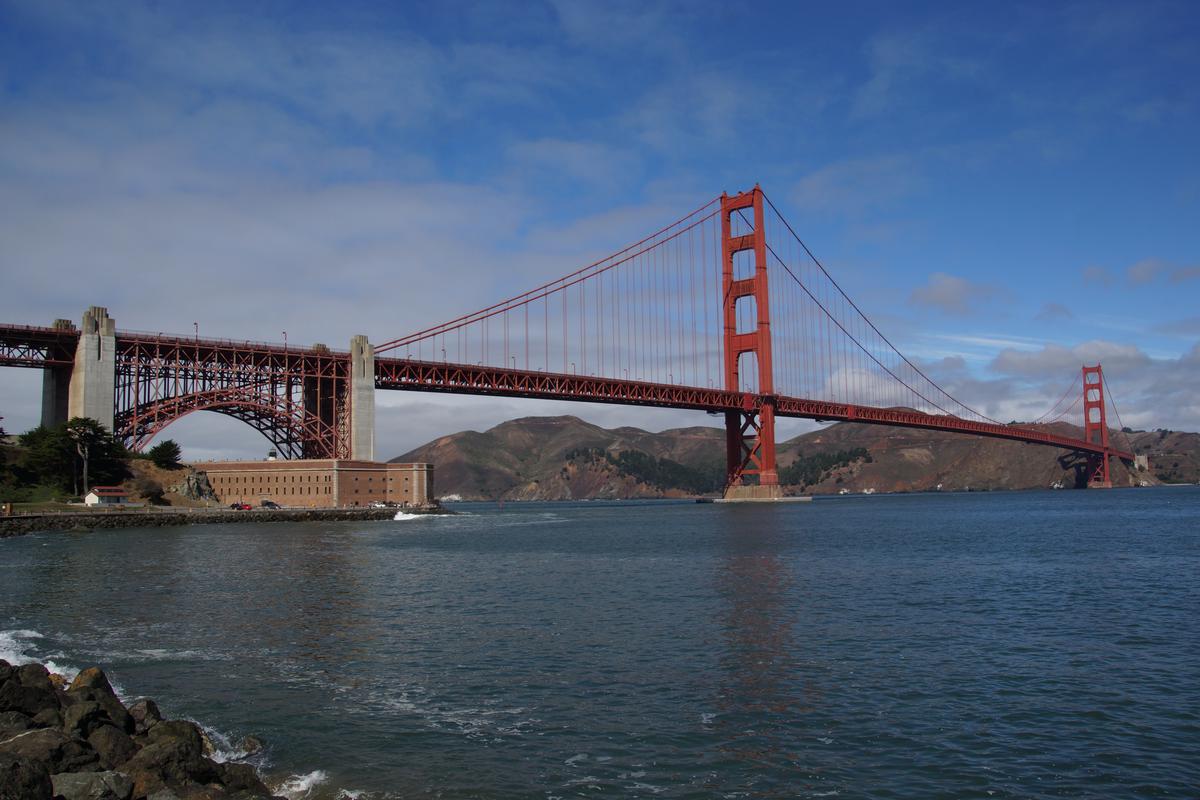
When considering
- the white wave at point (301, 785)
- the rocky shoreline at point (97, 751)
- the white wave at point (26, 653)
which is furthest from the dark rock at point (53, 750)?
the white wave at point (26, 653)

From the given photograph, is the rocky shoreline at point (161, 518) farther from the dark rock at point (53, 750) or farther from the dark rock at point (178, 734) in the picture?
the dark rock at point (53, 750)

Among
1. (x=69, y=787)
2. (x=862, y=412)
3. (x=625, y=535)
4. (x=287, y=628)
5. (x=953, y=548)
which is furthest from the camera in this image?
(x=862, y=412)

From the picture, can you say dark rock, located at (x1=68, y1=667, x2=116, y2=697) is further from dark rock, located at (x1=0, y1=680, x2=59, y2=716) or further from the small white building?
the small white building

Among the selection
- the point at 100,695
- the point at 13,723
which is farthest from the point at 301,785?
the point at 13,723

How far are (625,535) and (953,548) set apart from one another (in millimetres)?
20890

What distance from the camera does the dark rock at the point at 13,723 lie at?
11.9 meters

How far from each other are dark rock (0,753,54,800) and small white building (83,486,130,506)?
229 ft

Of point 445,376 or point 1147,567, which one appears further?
point 445,376

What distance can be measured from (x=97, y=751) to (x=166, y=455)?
263ft

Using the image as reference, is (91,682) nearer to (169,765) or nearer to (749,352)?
(169,765)

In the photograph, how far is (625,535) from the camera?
57.8 m

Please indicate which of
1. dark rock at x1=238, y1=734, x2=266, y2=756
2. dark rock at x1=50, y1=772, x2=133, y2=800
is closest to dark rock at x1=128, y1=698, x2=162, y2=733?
dark rock at x1=238, y1=734, x2=266, y2=756

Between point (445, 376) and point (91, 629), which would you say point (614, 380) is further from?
point (91, 629)

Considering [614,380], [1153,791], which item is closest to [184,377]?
[614,380]
